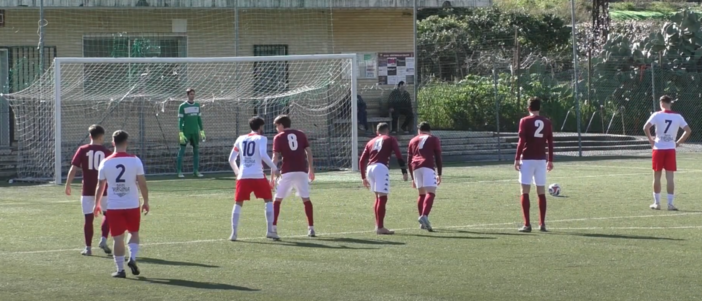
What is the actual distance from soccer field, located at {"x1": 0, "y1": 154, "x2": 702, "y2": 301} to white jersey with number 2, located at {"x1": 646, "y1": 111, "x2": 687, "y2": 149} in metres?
1.11

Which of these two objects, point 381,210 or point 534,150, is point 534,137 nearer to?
point 534,150

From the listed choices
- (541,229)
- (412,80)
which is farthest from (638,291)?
(412,80)

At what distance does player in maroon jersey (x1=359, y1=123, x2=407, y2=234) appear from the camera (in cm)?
1595

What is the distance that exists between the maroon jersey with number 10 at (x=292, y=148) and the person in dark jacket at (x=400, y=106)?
1814cm

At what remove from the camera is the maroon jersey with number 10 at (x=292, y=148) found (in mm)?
15758

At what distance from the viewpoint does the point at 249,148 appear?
15.3 metres

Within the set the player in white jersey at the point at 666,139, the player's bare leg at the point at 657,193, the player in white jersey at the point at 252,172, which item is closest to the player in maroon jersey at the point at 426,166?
the player in white jersey at the point at 252,172

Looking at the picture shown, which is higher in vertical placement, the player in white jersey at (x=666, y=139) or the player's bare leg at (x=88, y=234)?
the player in white jersey at (x=666, y=139)

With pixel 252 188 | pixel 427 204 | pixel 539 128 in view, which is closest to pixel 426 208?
pixel 427 204

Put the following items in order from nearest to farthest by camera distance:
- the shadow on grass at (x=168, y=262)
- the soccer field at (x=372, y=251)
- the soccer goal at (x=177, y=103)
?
the soccer field at (x=372, y=251) → the shadow on grass at (x=168, y=262) → the soccer goal at (x=177, y=103)

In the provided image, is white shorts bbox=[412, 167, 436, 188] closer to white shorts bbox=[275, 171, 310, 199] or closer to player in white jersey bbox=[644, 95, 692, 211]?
white shorts bbox=[275, 171, 310, 199]

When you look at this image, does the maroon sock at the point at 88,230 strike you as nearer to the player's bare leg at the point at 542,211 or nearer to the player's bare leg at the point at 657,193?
the player's bare leg at the point at 542,211

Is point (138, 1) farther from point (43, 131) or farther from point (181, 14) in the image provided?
point (43, 131)

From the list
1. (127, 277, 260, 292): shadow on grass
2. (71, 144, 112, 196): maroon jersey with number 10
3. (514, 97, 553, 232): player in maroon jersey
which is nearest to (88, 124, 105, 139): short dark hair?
(71, 144, 112, 196): maroon jersey with number 10
